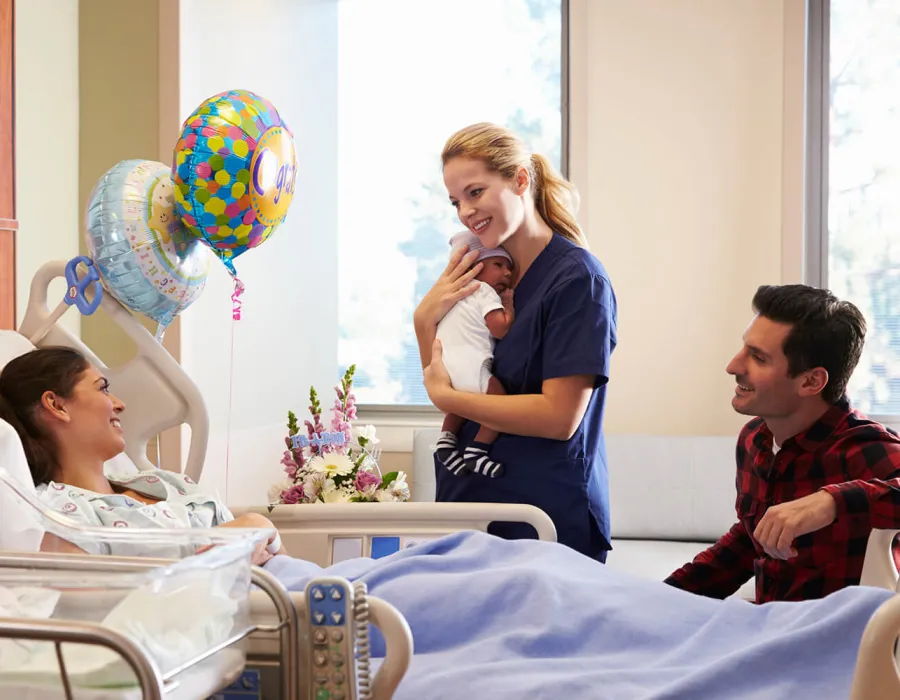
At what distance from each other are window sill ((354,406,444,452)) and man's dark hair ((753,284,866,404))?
2.52 m

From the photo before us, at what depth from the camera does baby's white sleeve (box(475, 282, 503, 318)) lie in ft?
6.29

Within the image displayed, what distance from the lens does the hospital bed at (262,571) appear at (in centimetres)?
98

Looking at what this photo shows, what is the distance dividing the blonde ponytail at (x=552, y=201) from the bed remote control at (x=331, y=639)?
41.3 inches

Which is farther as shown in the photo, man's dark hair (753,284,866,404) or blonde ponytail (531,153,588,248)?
blonde ponytail (531,153,588,248)

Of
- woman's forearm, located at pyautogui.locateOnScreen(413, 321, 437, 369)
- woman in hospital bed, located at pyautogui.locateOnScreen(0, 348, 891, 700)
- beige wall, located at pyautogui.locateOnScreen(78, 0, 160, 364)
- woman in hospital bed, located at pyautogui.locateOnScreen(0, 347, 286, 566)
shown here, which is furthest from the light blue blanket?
beige wall, located at pyautogui.locateOnScreen(78, 0, 160, 364)

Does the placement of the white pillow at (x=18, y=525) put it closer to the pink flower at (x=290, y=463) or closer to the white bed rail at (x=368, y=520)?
the white bed rail at (x=368, y=520)

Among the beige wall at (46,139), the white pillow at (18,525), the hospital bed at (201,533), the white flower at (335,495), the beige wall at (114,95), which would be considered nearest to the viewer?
the hospital bed at (201,533)

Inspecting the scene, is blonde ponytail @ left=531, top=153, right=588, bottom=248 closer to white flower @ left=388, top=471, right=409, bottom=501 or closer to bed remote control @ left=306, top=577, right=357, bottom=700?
white flower @ left=388, top=471, right=409, bottom=501

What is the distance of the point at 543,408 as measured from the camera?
5.79ft

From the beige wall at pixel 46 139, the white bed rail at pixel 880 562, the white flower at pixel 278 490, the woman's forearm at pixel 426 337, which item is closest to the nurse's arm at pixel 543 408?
the woman's forearm at pixel 426 337

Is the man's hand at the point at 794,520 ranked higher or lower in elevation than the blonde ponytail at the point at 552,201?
lower

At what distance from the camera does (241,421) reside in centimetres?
365

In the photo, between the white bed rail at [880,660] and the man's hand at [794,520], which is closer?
the white bed rail at [880,660]

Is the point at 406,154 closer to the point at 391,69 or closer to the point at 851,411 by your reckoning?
the point at 391,69
